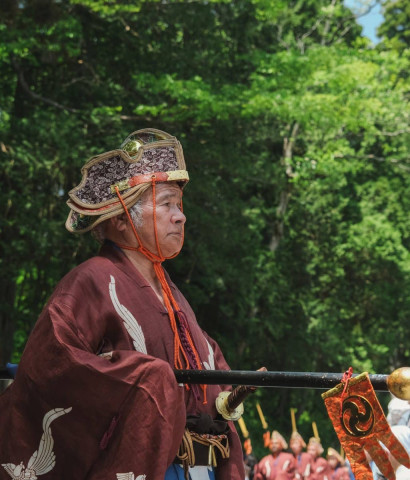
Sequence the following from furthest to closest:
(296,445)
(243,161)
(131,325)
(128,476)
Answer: (243,161) < (296,445) < (131,325) < (128,476)

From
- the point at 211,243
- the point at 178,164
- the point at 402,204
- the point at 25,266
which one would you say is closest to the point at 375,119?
the point at 402,204

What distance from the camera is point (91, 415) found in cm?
295

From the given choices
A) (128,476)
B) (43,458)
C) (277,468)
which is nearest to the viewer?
(128,476)

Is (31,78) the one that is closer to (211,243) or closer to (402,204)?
(211,243)

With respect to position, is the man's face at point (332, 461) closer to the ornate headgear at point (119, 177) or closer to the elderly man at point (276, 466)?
the elderly man at point (276, 466)

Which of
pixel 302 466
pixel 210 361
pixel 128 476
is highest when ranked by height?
pixel 210 361

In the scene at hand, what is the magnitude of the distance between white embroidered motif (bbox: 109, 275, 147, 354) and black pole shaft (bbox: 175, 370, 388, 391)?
15.9 inches

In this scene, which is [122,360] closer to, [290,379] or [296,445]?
[290,379]

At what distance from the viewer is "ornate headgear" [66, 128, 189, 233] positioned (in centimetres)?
357

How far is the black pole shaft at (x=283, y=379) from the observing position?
2625mm

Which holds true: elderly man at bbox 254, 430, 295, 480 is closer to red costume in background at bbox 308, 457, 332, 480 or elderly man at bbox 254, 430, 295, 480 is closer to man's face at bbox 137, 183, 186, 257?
red costume in background at bbox 308, 457, 332, 480

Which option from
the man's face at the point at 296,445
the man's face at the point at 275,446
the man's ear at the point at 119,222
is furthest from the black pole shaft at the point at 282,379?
the man's face at the point at 296,445

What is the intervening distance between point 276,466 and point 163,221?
443 inches

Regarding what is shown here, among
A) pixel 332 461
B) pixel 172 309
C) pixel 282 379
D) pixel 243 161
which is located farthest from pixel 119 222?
pixel 243 161
